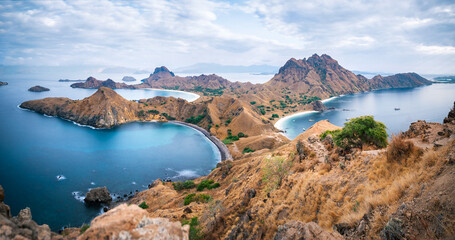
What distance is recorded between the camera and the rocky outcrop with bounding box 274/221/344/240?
29.8 feet

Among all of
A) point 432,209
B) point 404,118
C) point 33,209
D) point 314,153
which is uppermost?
point 432,209

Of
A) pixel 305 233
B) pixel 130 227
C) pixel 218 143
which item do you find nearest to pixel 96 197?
pixel 130 227

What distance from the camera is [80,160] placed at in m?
66.5

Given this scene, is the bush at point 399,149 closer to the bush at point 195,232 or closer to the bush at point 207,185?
the bush at point 195,232

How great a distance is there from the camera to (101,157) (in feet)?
231

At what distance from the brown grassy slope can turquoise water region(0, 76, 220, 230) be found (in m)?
37.0

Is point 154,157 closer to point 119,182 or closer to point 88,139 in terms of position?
point 119,182

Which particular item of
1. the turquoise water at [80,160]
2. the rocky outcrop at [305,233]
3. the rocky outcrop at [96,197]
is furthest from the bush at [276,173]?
the rocky outcrop at [96,197]

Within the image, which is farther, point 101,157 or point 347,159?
point 101,157

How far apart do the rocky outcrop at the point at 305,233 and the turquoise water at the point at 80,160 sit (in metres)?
42.6

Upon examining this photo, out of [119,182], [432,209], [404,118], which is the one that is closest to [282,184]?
[432,209]

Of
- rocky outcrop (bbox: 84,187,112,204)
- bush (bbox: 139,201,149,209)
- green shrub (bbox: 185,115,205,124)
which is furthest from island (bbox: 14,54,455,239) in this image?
green shrub (bbox: 185,115,205,124)

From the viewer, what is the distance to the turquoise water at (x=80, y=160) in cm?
4419

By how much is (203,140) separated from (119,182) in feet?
132
